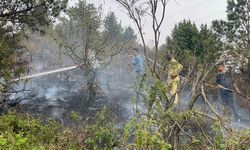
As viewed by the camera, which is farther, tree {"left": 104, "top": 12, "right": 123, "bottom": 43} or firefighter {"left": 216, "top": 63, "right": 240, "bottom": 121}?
tree {"left": 104, "top": 12, "right": 123, "bottom": 43}

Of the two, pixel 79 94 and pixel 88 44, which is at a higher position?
pixel 88 44

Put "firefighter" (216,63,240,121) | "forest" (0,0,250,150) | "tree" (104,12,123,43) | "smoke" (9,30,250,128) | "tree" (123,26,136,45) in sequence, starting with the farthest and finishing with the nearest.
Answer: "tree" (123,26,136,45) < "tree" (104,12,123,43) < "smoke" (9,30,250,128) < "firefighter" (216,63,240,121) < "forest" (0,0,250,150)

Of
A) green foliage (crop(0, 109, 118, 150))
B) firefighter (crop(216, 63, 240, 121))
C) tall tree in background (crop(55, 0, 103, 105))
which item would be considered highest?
tall tree in background (crop(55, 0, 103, 105))

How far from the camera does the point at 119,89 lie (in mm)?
16625

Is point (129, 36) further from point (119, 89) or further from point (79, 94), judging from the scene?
point (79, 94)

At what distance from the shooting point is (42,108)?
40.7ft

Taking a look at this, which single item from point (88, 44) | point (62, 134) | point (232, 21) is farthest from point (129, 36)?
point (62, 134)

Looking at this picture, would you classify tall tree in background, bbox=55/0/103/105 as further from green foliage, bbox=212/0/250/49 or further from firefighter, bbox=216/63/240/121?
green foliage, bbox=212/0/250/49

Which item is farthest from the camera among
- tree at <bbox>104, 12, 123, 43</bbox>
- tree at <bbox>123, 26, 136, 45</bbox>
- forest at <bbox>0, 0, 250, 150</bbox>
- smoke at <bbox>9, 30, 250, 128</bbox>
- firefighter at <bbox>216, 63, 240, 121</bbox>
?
tree at <bbox>123, 26, 136, 45</bbox>

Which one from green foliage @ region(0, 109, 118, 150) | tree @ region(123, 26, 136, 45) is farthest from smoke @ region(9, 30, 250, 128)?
green foliage @ region(0, 109, 118, 150)

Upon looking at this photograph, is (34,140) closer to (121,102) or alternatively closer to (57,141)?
(57,141)

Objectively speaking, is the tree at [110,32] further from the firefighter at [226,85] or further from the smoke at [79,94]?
the firefighter at [226,85]

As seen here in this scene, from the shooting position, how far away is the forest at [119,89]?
552 cm

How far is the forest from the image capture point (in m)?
5.52
